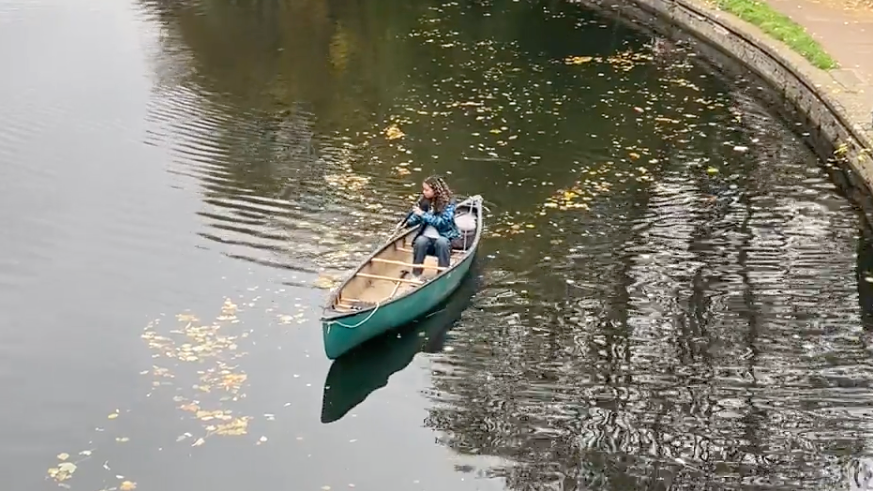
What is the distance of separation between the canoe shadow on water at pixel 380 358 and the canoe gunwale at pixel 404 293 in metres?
0.53

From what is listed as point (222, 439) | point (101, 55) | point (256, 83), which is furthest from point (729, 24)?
point (222, 439)

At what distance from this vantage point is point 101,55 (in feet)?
82.3

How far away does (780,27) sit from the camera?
975 inches

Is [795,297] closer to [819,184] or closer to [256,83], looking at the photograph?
[819,184]

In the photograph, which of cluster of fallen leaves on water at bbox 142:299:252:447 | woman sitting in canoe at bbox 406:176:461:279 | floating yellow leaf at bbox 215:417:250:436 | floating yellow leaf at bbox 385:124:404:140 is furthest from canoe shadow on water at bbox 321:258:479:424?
floating yellow leaf at bbox 385:124:404:140

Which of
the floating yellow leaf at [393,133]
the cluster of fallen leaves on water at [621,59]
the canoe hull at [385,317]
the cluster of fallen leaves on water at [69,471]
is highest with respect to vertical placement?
the canoe hull at [385,317]

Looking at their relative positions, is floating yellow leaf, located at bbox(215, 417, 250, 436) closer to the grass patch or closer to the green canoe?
the green canoe

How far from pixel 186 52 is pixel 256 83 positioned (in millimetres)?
3325

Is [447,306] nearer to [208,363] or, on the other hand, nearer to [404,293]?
[404,293]

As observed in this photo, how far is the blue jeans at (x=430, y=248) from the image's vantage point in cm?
1339

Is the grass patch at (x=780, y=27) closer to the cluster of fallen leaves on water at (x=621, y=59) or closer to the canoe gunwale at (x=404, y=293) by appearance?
the cluster of fallen leaves on water at (x=621, y=59)

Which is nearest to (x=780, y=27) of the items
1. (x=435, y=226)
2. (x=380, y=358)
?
(x=435, y=226)

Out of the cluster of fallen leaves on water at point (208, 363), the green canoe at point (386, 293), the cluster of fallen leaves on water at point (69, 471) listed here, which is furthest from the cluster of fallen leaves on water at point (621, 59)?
the cluster of fallen leaves on water at point (69, 471)

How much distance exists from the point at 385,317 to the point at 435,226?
1948mm
